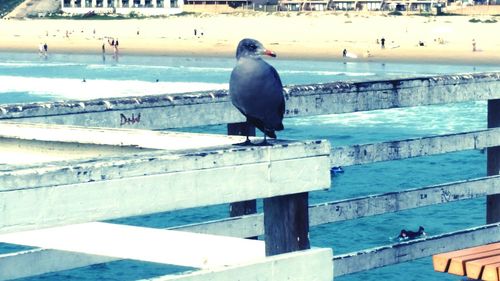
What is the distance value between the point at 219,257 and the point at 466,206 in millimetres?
23462

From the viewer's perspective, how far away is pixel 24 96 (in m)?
60.2

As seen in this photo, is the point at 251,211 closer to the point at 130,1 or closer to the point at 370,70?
the point at 370,70

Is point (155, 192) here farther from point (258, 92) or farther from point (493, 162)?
point (493, 162)

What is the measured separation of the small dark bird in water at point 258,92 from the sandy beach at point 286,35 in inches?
2485

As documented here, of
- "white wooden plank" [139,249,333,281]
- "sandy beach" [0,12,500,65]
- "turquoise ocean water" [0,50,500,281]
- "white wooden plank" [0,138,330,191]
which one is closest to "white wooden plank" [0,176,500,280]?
"turquoise ocean water" [0,50,500,281]

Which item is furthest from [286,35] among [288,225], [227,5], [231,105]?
[288,225]

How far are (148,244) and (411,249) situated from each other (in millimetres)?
3462

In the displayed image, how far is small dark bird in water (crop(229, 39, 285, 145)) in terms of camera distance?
5.55 metres

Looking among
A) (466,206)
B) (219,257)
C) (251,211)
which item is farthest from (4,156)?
(466,206)

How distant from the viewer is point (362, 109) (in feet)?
27.9

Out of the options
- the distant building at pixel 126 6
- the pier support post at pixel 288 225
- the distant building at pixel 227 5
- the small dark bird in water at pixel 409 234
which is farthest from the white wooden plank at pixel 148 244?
→ the distant building at pixel 126 6

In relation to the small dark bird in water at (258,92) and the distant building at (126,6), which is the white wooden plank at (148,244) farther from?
the distant building at (126,6)

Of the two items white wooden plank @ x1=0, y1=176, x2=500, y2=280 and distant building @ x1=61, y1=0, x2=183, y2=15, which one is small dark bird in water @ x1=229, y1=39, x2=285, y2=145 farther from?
distant building @ x1=61, y1=0, x2=183, y2=15

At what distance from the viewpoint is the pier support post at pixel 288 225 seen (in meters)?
5.34
